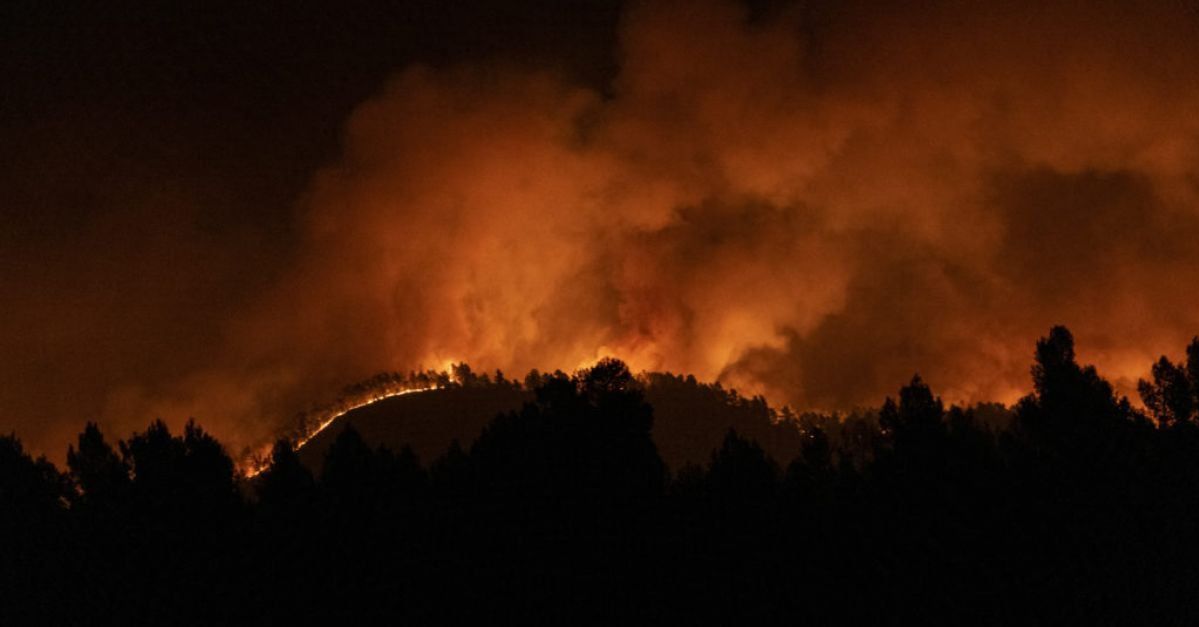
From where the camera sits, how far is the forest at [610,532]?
3319 centimetres

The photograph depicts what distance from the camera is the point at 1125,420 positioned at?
37.3 metres

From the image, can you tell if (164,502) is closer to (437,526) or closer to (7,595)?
(7,595)

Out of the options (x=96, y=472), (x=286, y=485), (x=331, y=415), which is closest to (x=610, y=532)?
(x=286, y=485)

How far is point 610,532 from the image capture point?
3369 cm

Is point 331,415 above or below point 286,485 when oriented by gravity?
above

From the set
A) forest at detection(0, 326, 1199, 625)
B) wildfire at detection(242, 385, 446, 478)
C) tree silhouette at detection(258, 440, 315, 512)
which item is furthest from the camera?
wildfire at detection(242, 385, 446, 478)

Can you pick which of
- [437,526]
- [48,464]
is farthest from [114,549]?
[437,526]

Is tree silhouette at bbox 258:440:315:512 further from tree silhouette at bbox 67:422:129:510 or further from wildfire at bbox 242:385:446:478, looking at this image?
wildfire at bbox 242:385:446:478

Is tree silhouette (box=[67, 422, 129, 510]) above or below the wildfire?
below

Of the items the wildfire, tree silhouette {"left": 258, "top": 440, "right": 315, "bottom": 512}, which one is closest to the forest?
tree silhouette {"left": 258, "top": 440, "right": 315, "bottom": 512}

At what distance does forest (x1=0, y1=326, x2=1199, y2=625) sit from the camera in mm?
33188

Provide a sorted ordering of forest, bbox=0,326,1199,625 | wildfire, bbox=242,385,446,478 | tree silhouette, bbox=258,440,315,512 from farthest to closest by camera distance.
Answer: wildfire, bbox=242,385,446,478 < tree silhouette, bbox=258,440,315,512 < forest, bbox=0,326,1199,625

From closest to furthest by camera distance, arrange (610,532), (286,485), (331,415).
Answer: (610,532)
(286,485)
(331,415)

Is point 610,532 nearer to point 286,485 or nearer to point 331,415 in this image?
point 286,485
